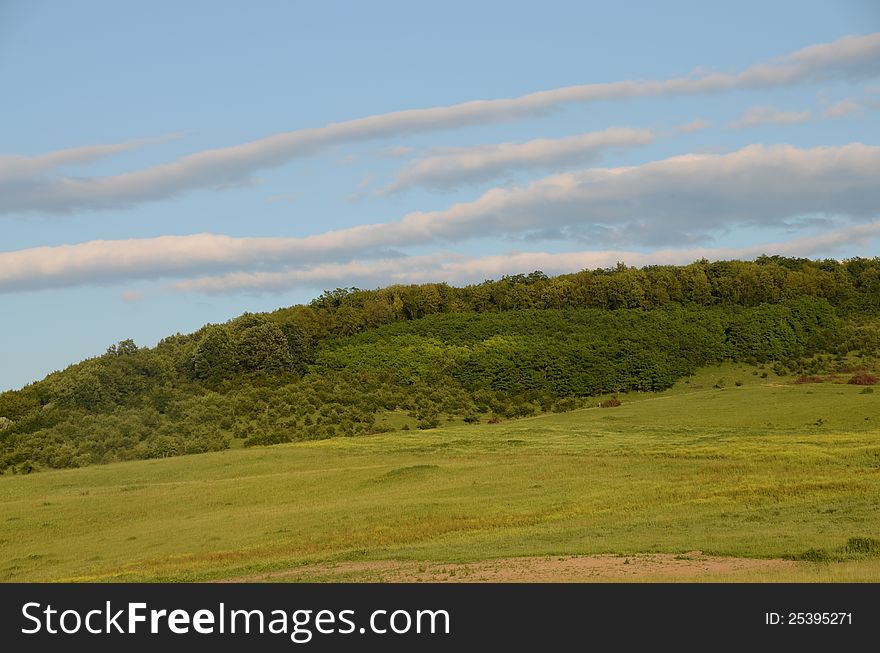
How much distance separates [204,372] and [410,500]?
5075 centimetres

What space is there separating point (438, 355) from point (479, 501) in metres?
58.0

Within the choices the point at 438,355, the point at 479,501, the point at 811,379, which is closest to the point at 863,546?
the point at 479,501

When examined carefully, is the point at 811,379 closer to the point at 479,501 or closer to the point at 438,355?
the point at 438,355

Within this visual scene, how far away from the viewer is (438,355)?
94250 millimetres

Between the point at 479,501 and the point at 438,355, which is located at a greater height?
the point at 438,355

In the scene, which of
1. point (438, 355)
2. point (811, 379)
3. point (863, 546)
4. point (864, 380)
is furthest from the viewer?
point (438, 355)

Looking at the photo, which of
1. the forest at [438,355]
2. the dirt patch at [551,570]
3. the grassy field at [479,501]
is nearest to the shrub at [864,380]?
the grassy field at [479,501]

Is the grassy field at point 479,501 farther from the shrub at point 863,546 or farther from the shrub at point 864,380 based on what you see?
the shrub at point 864,380

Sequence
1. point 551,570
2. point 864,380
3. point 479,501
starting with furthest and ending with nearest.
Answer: point 864,380 → point 479,501 → point 551,570

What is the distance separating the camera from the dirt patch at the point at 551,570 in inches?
846

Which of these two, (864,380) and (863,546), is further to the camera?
(864,380)

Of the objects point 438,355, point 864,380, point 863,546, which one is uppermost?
point 438,355

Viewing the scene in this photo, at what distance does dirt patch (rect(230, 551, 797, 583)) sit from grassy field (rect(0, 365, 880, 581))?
428mm

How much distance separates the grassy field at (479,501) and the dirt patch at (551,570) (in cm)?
43
